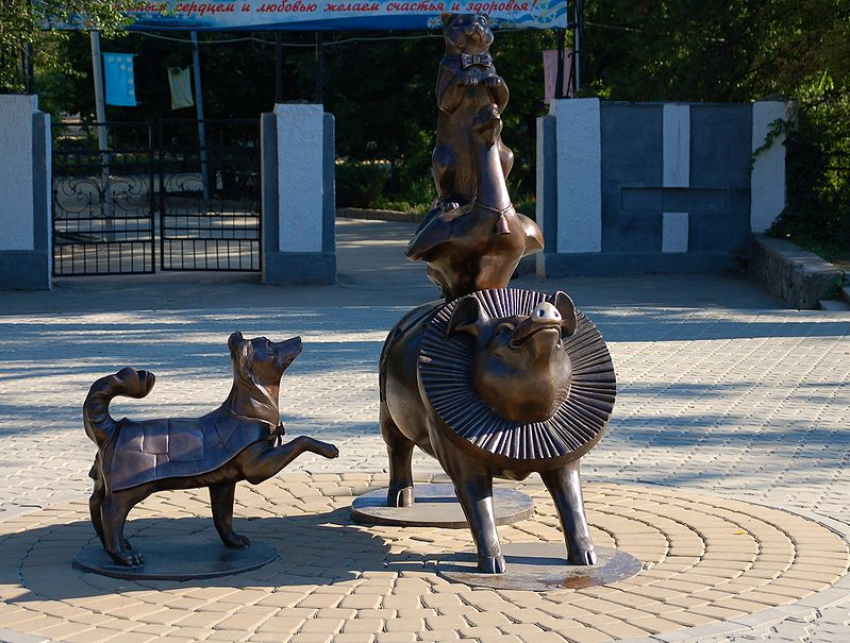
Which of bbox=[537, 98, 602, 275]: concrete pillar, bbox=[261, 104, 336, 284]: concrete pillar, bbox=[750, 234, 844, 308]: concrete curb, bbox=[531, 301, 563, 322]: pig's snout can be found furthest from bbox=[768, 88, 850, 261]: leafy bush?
bbox=[531, 301, 563, 322]: pig's snout

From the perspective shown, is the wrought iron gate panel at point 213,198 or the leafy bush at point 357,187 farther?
the leafy bush at point 357,187

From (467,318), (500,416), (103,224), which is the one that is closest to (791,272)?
(467,318)

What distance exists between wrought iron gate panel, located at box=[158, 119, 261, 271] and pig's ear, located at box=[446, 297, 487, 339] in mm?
12496

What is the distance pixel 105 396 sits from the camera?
Answer: 5.28 m

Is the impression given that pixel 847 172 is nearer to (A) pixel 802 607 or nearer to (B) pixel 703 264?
(B) pixel 703 264

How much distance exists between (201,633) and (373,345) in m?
7.46

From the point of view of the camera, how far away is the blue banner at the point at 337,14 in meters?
18.2

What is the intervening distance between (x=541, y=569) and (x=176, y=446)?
60.1 inches

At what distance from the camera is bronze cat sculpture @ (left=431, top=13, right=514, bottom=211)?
A: 593cm

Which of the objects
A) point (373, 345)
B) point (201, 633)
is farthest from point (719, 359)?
point (201, 633)

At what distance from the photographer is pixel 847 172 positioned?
18.8 meters

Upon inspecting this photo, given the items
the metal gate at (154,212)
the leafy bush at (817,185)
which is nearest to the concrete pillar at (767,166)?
the leafy bush at (817,185)

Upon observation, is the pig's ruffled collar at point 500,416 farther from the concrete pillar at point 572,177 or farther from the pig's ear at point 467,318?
the concrete pillar at point 572,177

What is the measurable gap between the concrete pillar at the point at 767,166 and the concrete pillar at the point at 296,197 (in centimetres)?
586
